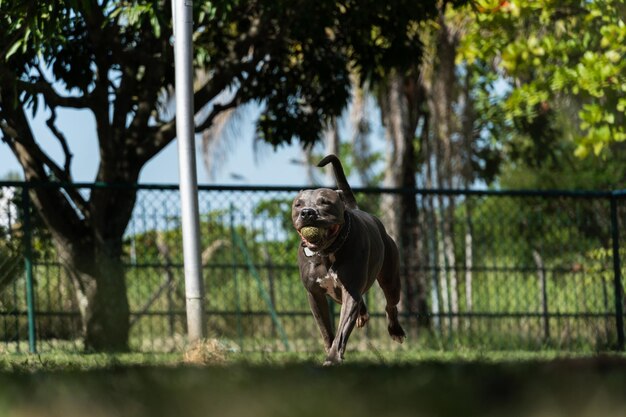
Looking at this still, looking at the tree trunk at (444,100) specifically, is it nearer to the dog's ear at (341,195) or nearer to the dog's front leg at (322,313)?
the dog's ear at (341,195)

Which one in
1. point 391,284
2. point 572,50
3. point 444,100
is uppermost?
point 572,50

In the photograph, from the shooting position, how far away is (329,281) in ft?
22.9

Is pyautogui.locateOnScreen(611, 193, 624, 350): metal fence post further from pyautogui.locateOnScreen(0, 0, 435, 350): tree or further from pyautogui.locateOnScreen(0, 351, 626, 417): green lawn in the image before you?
pyautogui.locateOnScreen(0, 351, 626, 417): green lawn

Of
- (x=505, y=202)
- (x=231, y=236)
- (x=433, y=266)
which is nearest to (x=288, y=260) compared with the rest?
(x=231, y=236)

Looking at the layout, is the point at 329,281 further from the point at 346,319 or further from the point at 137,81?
the point at 137,81

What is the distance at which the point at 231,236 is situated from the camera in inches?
496

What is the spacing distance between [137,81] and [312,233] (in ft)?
22.3

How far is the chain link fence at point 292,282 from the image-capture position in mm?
11328

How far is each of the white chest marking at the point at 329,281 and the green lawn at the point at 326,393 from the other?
112 inches

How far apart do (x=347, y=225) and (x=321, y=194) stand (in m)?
0.36

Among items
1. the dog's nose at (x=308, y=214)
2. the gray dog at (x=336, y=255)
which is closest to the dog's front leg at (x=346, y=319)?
the gray dog at (x=336, y=255)

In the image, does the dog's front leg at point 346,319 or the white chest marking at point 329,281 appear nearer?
the dog's front leg at point 346,319

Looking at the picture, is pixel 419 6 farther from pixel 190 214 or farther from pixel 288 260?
pixel 190 214

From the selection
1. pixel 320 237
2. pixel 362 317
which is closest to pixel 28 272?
pixel 362 317
